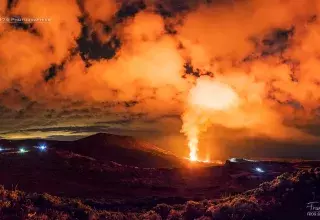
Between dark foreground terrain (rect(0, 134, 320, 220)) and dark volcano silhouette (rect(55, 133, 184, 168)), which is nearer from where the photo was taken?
dark foreground terrain (rect(0, 134, 320, 220))

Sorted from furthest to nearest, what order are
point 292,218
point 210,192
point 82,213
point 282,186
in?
point 210,192
point 282,186
point 82,213
point 292,218

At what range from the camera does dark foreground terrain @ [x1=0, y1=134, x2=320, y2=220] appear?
65.8 ft

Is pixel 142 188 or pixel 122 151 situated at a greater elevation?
pixel 122 151

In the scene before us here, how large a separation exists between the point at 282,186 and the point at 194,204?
5022 mm

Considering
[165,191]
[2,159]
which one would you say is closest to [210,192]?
[165,191]

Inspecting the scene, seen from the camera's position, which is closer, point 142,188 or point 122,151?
point 142,188

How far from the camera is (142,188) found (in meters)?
45.7

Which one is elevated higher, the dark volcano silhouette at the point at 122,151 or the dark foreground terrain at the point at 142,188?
the dark volcano silhouette at the point at 122,151

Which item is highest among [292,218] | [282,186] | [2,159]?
[2,159]

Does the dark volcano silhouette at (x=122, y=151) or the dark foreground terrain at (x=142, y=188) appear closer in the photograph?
the dark foreground terrain at (x=142, y=188)

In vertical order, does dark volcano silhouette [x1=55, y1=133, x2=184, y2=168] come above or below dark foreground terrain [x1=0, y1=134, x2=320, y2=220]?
above

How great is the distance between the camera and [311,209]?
1942 centimetres

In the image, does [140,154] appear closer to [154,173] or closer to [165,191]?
[154,173]

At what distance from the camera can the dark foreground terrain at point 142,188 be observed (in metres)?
20.0
